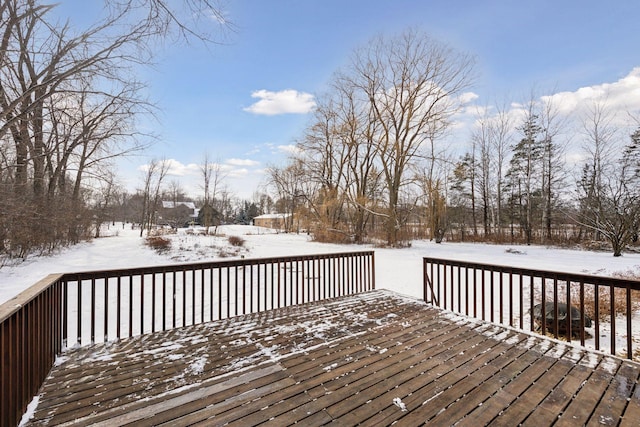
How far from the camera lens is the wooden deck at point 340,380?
1583 millimetres

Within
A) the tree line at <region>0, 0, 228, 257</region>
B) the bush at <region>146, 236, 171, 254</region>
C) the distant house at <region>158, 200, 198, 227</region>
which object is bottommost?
the bush at <region>146, 236, 171, 254</region>

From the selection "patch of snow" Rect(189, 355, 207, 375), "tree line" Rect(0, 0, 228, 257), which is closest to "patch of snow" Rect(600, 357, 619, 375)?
"patch of snow" Rect(189, 355, 207, 375)

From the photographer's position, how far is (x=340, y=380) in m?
1.95

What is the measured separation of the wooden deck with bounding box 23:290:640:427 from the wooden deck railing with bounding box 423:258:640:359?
15.7 inches

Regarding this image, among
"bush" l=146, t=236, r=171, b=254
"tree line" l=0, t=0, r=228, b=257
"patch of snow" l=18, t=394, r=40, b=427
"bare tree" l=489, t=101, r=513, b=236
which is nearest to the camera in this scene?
"patch of snow" l=18, t=394, r=40, b=427

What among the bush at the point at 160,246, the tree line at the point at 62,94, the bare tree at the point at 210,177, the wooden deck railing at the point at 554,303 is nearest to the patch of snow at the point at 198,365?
the wooden deck railing at the point at 554,303

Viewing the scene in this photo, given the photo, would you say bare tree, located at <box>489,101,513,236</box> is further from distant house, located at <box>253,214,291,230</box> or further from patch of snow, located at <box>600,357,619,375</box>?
distant house, located at <box>253,214,291,230</box>

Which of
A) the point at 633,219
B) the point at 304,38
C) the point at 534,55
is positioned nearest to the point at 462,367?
the point at 304,38

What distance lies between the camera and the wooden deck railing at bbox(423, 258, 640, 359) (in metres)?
2.49

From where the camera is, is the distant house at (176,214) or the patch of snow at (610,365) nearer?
the patch of snow at (610,365)

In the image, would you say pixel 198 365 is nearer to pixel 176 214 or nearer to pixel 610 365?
pixel 610 365

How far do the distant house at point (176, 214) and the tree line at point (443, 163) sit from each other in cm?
1834

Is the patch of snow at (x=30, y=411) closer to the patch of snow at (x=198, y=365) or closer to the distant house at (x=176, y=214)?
the patch of snow at (x=198, y=365)

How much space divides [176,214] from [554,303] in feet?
123
